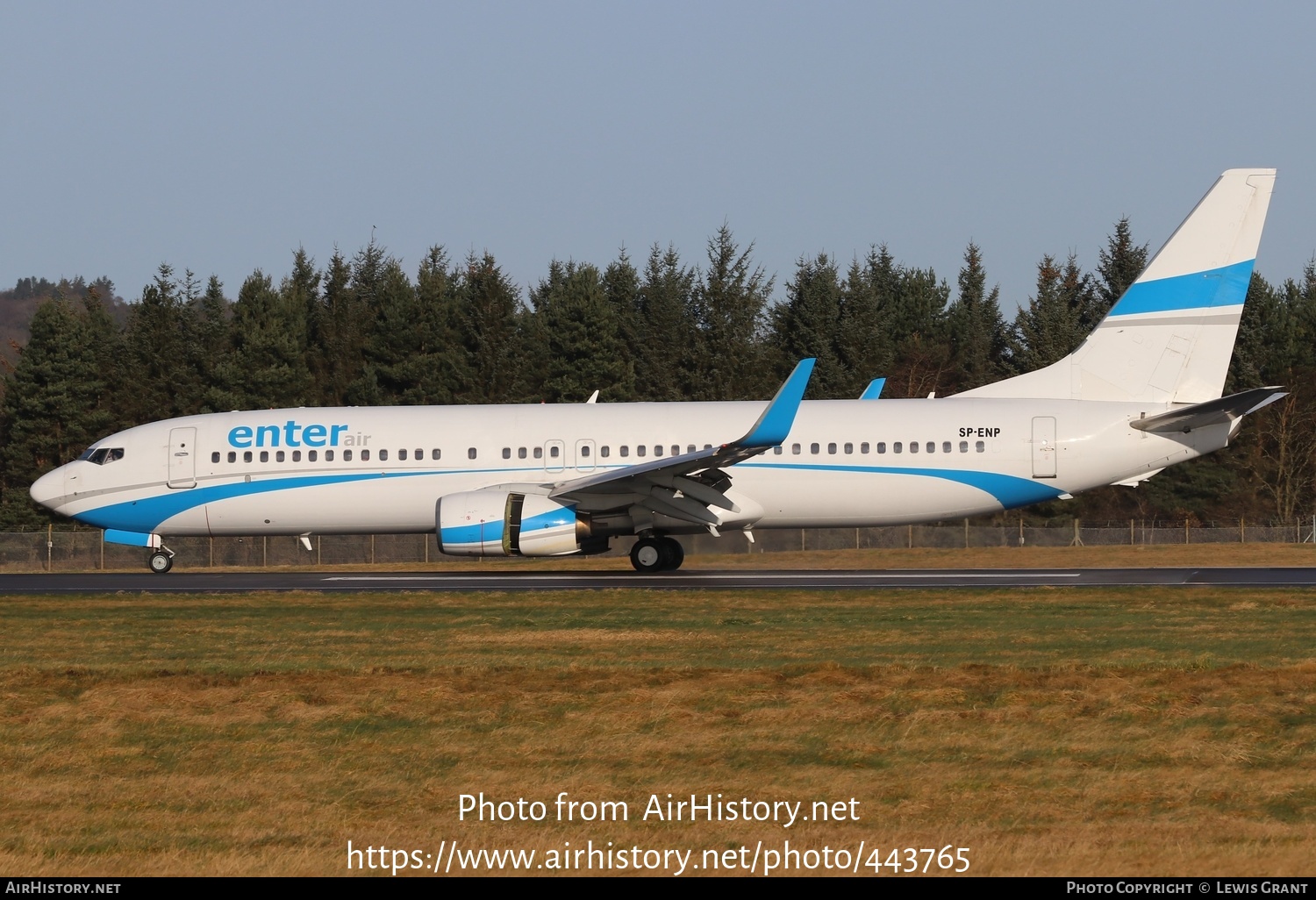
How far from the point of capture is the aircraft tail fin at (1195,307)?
27.3 m

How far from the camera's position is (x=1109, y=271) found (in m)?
74.3

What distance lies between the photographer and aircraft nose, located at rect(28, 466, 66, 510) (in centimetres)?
2944

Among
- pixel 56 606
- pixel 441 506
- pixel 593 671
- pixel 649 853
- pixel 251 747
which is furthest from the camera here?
pixel 441 506

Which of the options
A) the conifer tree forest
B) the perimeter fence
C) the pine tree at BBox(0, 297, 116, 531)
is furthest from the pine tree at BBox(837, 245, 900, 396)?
the pine tree at BBox(0, 297, 116, 531)

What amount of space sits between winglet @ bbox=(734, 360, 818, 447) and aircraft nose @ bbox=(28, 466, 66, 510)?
1414cm

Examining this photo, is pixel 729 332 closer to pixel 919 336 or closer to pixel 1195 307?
pixel 919 336

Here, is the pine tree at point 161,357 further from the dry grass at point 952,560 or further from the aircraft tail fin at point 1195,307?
the aircraft tail fin at point 1195,307

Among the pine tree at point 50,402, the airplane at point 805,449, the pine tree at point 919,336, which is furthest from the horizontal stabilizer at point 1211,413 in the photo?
the pine tree at point 50,402

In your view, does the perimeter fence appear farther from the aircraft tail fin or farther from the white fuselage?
the aircraft tail fin

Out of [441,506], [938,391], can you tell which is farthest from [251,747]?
[938,391]

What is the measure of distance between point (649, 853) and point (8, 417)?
6212 centimetres

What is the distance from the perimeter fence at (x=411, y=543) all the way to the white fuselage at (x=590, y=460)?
1299 cm

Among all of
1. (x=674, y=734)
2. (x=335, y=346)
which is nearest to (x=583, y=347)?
(x=335, y=346)

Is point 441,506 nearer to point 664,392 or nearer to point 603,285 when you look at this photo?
point 664,392
